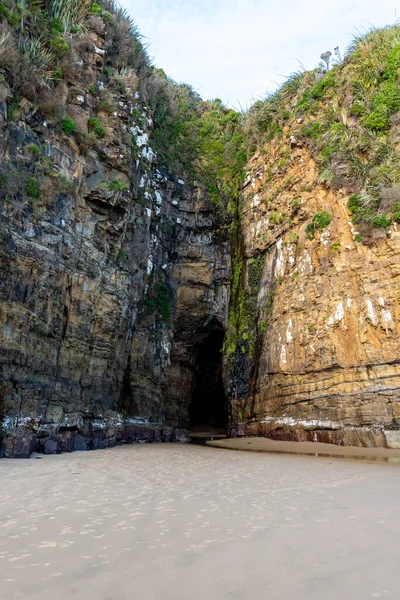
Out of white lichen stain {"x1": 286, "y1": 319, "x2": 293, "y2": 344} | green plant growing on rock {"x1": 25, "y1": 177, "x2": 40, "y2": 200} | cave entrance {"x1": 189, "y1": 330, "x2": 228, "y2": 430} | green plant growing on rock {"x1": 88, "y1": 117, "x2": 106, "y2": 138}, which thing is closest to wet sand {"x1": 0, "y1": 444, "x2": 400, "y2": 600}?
green plant growing on rock {"x1": 25, "y1": 177, "x2": 40, "y2": 200}

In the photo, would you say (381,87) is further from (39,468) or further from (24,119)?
(39,468)

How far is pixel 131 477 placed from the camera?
21.6 ft

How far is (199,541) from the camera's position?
10.0 ft

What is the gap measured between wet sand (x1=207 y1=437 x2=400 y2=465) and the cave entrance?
A: 29.8 ft

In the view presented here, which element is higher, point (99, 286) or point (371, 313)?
point (99, 286)

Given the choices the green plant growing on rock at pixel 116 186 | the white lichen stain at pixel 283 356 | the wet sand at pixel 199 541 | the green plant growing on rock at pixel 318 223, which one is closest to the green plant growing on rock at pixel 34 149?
the green plant growing on rock at pixel 116 186

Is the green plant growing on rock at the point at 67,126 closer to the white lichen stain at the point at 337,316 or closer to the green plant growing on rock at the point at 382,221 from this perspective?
the green plant growing on rock at the point at 382,221

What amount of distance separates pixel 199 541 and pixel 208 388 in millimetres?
25784

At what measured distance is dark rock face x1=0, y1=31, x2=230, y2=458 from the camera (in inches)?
487

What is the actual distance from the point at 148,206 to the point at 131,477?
15250 mm

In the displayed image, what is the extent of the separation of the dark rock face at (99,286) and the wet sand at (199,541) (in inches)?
259

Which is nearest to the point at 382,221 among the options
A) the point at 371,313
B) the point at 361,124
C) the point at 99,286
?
the point at 371,313

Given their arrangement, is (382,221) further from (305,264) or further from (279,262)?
(279,262)

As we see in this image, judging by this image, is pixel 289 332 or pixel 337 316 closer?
pixel 337 316
